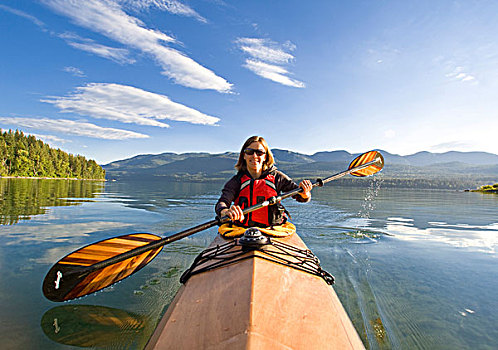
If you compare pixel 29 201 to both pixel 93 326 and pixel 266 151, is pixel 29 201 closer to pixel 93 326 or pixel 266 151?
pixel 93 326

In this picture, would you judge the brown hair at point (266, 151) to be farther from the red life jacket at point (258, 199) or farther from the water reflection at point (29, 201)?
the water reflection at point (29, 201)

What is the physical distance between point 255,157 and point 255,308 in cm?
306

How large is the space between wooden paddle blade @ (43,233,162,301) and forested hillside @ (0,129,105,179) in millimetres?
95237

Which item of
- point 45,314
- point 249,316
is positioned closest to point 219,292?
point 249,316

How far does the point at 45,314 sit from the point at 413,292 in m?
5.73

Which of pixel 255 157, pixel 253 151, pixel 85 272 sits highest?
pixel 253 151

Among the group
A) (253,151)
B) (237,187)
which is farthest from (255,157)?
(237,187)

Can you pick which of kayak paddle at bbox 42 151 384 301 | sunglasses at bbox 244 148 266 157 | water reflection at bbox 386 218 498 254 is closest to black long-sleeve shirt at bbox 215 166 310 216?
sunglasses at bbox 244 148 266 157

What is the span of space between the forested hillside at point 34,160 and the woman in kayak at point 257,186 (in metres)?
95.9

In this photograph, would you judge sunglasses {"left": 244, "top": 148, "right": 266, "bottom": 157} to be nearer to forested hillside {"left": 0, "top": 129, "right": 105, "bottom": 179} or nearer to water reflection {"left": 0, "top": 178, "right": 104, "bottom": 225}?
water reflection {"left": 0, "top": 178, "right": 104, "bottom": 225}

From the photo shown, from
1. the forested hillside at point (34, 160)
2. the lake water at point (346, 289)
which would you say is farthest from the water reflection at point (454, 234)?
the forested hillside at point (34, 160)

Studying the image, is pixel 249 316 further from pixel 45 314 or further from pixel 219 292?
pixel 45 314

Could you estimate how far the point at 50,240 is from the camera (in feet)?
23.0

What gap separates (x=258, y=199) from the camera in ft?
15.3
